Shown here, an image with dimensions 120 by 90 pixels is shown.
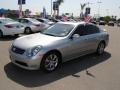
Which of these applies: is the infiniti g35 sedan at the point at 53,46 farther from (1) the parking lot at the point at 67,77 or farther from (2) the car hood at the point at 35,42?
(1) the parking lot at the point at 67,77

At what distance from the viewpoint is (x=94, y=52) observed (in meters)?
8.69

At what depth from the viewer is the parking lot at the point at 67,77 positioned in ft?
17.3

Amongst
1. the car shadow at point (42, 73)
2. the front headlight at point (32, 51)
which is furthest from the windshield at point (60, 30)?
the front headlight at point (32, 51)

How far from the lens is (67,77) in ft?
19.5

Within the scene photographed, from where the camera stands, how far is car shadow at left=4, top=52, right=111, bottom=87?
5.52 metres

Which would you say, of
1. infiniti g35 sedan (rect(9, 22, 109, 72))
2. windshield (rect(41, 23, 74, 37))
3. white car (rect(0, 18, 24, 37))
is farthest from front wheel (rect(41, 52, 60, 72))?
white car (rect(0, 18, 24, 37))

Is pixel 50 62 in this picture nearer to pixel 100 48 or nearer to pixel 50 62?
pixel 50 62

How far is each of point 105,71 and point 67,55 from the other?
4.50 feet

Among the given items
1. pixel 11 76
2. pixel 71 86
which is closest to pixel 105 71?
pixel 71 86

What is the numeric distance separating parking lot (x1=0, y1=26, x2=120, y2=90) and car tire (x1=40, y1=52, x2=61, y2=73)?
16cm

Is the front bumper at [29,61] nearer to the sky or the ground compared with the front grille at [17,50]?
nearer to the ground

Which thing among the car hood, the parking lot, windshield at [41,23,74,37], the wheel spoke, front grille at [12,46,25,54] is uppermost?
windshield at [41,23,74,37]

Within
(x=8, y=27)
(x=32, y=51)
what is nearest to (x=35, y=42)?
(x=32, y=51)

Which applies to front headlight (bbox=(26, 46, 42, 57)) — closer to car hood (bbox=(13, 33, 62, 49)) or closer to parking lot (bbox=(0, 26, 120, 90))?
car hood (bbox=(13, 33, 62, 49))
